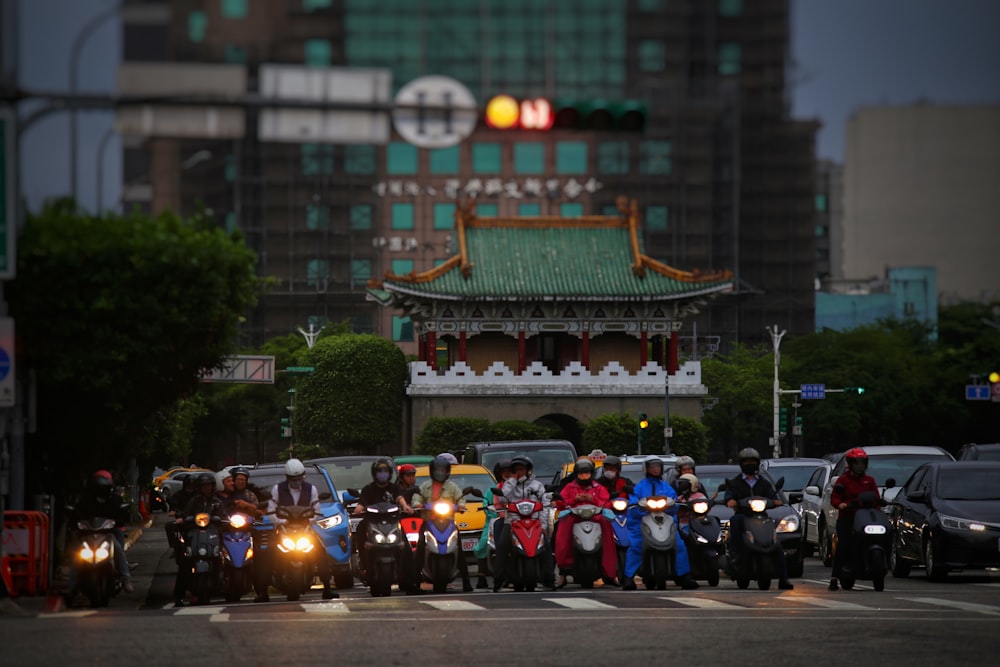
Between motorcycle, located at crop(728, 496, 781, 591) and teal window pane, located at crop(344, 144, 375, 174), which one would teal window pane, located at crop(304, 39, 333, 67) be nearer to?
teal window pane, located at crop(344, 144, 375, 174)

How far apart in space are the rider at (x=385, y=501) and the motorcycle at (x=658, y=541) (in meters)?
2.75

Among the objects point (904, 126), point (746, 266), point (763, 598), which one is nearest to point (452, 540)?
point (763, 598)

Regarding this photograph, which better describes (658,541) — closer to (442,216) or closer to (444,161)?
(442,216)

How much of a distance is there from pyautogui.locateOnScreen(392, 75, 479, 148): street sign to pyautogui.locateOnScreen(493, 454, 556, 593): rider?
5.96m

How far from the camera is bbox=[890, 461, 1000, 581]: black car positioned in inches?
891

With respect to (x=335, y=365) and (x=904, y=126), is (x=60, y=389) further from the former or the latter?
(x=904, y=126)

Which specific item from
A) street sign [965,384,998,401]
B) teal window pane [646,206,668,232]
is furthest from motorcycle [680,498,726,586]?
teal window pane [646,206,668,232]

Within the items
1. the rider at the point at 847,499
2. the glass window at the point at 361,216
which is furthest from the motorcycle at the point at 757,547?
the glass window at the point at 361,216

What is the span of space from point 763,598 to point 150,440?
20.4 meters

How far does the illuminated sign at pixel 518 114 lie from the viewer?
1691 centimetres

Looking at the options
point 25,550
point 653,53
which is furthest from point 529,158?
point 25,550

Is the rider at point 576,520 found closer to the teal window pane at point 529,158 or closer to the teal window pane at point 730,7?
the teal window pane at point 529,158

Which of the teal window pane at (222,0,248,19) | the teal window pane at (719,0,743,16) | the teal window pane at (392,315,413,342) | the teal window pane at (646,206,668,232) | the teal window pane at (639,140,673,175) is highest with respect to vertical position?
the teal window pane at (719,0,743,16)

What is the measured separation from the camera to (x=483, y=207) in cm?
10744
